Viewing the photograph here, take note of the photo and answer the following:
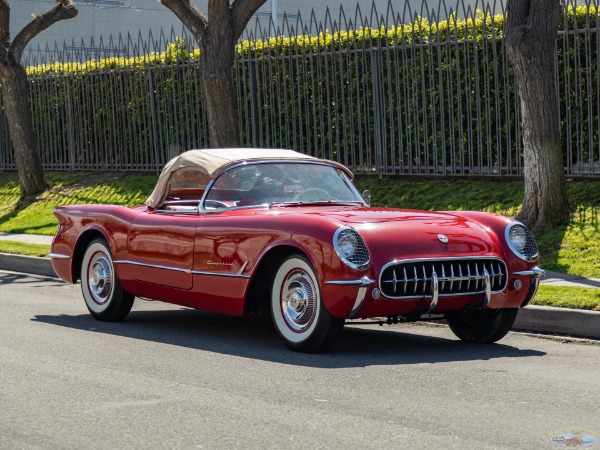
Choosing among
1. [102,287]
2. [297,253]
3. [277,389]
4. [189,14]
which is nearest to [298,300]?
[297,253]

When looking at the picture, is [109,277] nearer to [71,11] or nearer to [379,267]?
[379,267]

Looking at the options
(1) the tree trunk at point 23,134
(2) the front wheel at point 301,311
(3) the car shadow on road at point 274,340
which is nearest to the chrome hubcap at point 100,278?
(3) the car shadow on road at point 274,340

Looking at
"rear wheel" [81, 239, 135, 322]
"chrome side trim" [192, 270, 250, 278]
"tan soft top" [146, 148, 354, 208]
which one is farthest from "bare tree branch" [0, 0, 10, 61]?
"chrome side trim" [192, 270, 250, 278]

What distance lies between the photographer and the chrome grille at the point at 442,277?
7922 millimetres

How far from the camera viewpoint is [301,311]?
822 cm

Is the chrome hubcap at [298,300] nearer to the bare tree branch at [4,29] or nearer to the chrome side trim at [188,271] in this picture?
the chrome side trim at [188,271]

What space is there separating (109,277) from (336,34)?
9.32 meters

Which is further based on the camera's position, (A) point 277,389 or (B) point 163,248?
(B) point 163,248

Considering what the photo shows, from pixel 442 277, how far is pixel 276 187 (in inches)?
76.5

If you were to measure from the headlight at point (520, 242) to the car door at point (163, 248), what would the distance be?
2.49m

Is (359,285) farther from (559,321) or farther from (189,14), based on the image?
(189,14)

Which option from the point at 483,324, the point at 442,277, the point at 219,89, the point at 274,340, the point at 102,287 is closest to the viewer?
the point at 442,277

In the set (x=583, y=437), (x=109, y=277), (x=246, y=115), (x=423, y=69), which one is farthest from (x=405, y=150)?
(x=583, y=437)

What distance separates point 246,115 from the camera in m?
20.1
